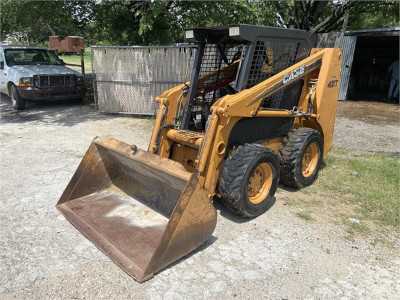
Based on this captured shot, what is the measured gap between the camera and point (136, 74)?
9.55 metres

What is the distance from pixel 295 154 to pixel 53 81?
8448mm

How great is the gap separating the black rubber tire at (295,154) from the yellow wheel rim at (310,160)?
0.42ft

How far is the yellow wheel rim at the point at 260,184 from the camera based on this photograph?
4.00 meters

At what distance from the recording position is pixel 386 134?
27.4 feet

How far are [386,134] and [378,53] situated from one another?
10363 mm

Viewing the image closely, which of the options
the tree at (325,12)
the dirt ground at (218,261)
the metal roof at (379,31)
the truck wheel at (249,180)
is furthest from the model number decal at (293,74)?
the tree at (325,12)

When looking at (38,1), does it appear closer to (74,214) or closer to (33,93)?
(33,93)

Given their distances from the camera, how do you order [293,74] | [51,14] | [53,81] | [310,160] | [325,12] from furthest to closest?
[325,12], [53,81], [51,14], [310,160], [293,74]

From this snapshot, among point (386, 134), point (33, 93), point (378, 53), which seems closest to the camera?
point (386, 134)

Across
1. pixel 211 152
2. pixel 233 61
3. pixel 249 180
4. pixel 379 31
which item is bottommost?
pixel 249 180

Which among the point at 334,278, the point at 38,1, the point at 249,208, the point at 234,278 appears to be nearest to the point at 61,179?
the point at 249,208

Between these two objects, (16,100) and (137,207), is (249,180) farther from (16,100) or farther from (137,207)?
(16,100)

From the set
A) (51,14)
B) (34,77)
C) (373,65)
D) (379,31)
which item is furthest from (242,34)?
(373,65)

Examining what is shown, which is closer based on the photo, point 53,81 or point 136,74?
point 136,74
